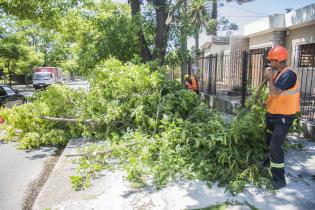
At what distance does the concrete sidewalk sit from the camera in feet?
13.3

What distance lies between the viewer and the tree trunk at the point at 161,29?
10.9m

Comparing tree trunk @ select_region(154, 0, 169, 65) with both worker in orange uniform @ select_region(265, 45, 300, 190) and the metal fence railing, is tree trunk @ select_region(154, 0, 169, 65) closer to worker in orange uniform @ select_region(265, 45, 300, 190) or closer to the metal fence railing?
the metal fence railing

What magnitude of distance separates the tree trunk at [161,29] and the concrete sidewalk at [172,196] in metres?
6.89

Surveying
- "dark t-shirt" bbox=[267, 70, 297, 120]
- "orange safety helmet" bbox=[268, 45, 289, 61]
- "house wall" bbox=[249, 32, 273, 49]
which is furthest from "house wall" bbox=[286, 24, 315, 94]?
"dark t-shirt" bbox=[267, 70, 297, 120]

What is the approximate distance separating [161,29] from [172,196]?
7.86m

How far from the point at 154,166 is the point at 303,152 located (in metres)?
2.92

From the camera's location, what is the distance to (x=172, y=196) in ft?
14.2

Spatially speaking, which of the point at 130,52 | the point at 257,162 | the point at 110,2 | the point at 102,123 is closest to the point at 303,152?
the point at 257,162

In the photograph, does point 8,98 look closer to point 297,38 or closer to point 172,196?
point 172,196

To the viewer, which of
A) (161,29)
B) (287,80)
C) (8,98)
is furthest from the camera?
(8,98)

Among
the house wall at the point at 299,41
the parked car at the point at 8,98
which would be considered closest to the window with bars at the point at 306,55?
the house wall at the point at 299,41

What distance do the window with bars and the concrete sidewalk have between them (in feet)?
31.3

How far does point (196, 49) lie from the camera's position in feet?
41.0

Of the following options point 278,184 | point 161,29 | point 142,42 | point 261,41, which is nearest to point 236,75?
point 161,29
